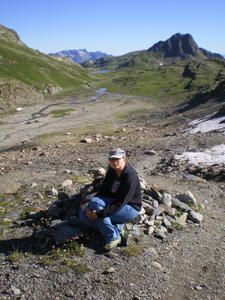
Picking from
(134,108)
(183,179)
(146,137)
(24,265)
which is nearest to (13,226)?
(24,265)

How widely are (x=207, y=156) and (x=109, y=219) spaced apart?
56.7 feet

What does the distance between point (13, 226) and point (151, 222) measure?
5.12 m

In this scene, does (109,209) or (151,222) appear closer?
(109,209)

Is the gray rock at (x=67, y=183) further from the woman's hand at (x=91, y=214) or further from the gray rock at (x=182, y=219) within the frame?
the woman's hand at (x=91, y=214)

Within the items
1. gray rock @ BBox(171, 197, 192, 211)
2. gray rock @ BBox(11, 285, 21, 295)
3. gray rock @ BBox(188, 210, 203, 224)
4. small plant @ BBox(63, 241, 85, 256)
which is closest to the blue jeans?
small plant @ BBox(63, 241, 85, 256)

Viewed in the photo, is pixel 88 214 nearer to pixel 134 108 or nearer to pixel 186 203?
pixel 186 203

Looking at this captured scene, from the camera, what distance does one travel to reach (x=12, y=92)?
96.9 metres

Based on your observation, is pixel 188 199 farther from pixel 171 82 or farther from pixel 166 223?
pixel 171 82

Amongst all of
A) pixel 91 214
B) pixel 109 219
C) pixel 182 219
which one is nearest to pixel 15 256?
pixel 91 214

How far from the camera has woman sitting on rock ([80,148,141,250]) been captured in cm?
1191

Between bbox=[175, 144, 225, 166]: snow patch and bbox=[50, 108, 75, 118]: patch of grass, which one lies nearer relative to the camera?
bbox=[175, 144, 225, 166]: snow patch

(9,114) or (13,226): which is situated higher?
(13,226)

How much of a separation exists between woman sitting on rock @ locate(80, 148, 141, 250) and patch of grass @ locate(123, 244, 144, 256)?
0.35 m

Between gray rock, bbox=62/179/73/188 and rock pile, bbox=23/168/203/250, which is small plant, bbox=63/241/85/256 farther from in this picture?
gray rock, bbox=62/179/73/188
